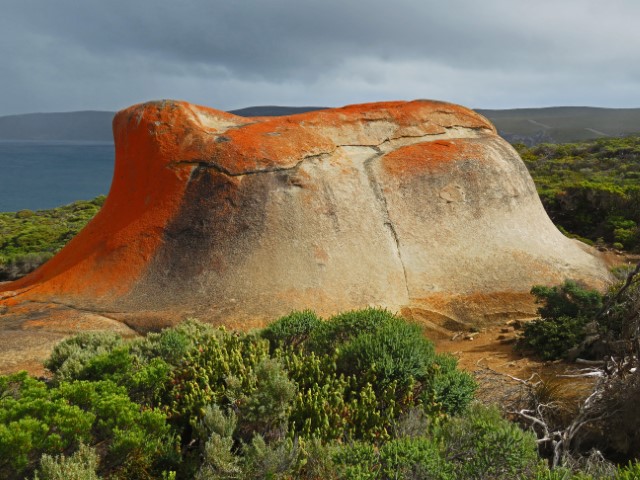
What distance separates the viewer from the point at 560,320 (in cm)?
759

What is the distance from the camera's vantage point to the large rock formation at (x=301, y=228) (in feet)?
26.4

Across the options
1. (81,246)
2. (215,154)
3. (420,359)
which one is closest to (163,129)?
(215,154)

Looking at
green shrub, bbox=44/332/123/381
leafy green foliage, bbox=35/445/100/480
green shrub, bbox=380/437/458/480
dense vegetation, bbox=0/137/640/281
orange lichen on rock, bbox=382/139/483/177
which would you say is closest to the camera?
green shrub, bbox=380/437/458/480

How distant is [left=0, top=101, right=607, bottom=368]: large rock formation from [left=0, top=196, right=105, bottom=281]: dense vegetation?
22.6 ft

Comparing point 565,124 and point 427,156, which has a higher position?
point 565,124

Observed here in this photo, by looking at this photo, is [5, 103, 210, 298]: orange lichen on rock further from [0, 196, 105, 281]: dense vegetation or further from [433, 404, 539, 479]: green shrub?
[0, 196, 105, 281]: dense vegetation

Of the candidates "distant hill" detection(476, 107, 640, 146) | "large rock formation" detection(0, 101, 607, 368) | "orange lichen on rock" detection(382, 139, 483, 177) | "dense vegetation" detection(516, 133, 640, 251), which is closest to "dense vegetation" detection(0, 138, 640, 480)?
"large rock formation" detection(0, 101, 607, 368)

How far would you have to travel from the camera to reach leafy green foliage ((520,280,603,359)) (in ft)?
23.5

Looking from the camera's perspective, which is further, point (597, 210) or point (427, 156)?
point (597, 210)

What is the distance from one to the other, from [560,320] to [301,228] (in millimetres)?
3841

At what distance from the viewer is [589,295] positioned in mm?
8016

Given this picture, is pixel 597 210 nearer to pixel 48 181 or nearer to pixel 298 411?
pixel 298 411

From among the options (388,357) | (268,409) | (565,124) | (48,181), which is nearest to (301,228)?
(388,357)

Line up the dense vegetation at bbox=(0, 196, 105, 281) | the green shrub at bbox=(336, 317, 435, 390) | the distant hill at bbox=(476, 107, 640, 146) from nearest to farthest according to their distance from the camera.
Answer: the green shrub at bbox=(336, 317, 435, 390)
the dense vegetation at bbox=(0, 196, 105, 281)
the distant hill at bbox=(476, 107, 640, 146)
